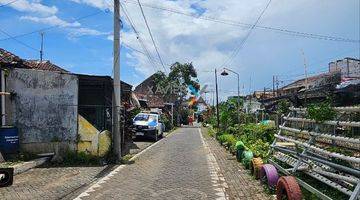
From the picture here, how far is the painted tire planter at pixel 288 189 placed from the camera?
8607 mm

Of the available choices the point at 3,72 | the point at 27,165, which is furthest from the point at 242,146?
the point at 3,72

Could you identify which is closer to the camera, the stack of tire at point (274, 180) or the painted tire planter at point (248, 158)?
the stack of tire at point (274, 180)

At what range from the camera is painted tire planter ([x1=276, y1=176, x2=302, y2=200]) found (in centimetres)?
861

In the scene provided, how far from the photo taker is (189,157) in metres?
20.8

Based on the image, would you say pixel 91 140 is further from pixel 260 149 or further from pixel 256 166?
Answer: pixel 256 166

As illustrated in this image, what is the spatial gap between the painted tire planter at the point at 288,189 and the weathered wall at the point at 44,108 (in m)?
10.2

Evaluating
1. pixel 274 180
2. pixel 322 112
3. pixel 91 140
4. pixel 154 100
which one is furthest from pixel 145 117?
pixel 154 100

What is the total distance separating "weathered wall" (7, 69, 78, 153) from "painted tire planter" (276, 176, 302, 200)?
1016 cm

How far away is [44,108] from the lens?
57.3ft

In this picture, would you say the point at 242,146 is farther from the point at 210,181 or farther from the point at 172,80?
the point at 172,80

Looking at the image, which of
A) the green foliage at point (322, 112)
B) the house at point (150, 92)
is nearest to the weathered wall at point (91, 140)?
the green foliage at point (322, 112)

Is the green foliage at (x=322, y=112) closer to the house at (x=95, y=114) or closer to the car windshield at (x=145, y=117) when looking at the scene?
the house at (x=95, y=114)

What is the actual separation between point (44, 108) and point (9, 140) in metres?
1.81

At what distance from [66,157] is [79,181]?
13.6ft
